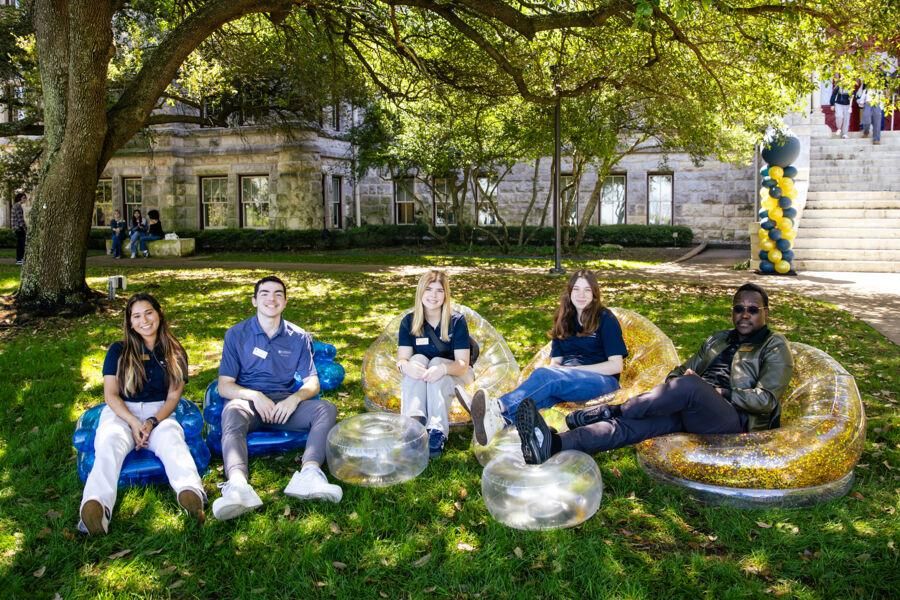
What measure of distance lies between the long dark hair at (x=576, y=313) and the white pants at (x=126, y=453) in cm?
280

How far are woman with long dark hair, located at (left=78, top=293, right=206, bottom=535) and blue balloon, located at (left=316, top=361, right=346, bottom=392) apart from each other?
2030mm

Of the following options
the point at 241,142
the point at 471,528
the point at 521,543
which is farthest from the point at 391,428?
the point at 241,142

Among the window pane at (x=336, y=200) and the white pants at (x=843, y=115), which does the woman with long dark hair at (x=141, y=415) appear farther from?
the window pane at (x=336, y=200)

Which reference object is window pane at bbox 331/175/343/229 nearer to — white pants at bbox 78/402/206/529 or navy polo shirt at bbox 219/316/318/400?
navy polo shirt at bbox 219/316/318/400

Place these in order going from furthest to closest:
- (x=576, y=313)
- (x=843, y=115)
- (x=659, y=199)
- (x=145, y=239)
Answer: (x=659, y=199)
(x=145, y=239)
(x=843, y=115)
(x=576, y=313)

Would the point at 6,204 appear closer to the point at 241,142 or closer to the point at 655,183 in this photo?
the point at 241,142

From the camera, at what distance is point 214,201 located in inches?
1115

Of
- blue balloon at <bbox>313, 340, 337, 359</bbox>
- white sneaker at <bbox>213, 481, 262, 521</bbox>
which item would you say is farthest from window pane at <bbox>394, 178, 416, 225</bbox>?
white sneaker at <bbox>213, 481, 262, 521</bbox>

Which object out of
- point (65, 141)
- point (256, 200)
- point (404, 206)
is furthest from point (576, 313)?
point (404, 206)

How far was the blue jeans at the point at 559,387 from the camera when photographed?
5449 millimetres

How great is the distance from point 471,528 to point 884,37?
984 centimetres

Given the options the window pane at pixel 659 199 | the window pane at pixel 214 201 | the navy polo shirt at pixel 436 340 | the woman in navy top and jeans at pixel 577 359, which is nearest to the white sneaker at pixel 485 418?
the woman in navy top and jeans at pixel 577 359

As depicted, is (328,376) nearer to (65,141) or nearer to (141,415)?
(141,415)

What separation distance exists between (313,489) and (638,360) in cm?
289
